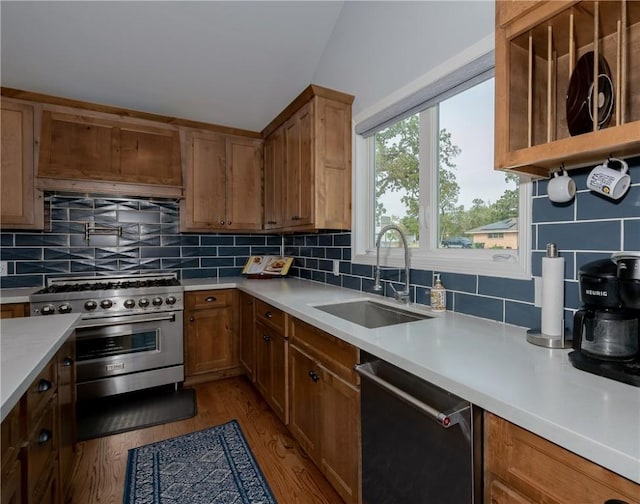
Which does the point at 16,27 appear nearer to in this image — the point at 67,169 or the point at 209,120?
the point at 67,169

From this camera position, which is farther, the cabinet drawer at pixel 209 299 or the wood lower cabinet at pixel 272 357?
the cabinet drawer at pixel 209 299

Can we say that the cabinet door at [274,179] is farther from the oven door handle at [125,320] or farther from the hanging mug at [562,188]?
the hanging mug at [562,188]

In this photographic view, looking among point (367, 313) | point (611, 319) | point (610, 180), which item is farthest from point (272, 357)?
point (610, 180)

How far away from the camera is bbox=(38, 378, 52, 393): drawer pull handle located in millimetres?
1059

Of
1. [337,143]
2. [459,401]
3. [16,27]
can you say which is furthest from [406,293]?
[16,27]

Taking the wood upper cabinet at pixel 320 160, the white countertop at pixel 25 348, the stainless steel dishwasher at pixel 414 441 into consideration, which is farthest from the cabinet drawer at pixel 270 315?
the white countertop at pixel 25 348

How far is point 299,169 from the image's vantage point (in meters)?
2.53

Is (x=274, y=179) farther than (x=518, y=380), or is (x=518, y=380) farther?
(x=274, y=179)

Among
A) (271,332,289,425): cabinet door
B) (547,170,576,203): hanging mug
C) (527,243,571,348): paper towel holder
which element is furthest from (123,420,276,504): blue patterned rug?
(547,170,576,203): hanging mug

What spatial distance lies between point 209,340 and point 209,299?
1.18ft

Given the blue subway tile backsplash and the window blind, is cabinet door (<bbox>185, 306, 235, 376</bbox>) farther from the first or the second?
the window blind

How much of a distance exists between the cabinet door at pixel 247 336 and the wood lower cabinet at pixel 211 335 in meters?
0.11

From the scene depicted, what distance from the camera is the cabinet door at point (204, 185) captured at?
3008 millimetres

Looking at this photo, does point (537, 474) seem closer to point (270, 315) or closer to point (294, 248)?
point (270, 315)
